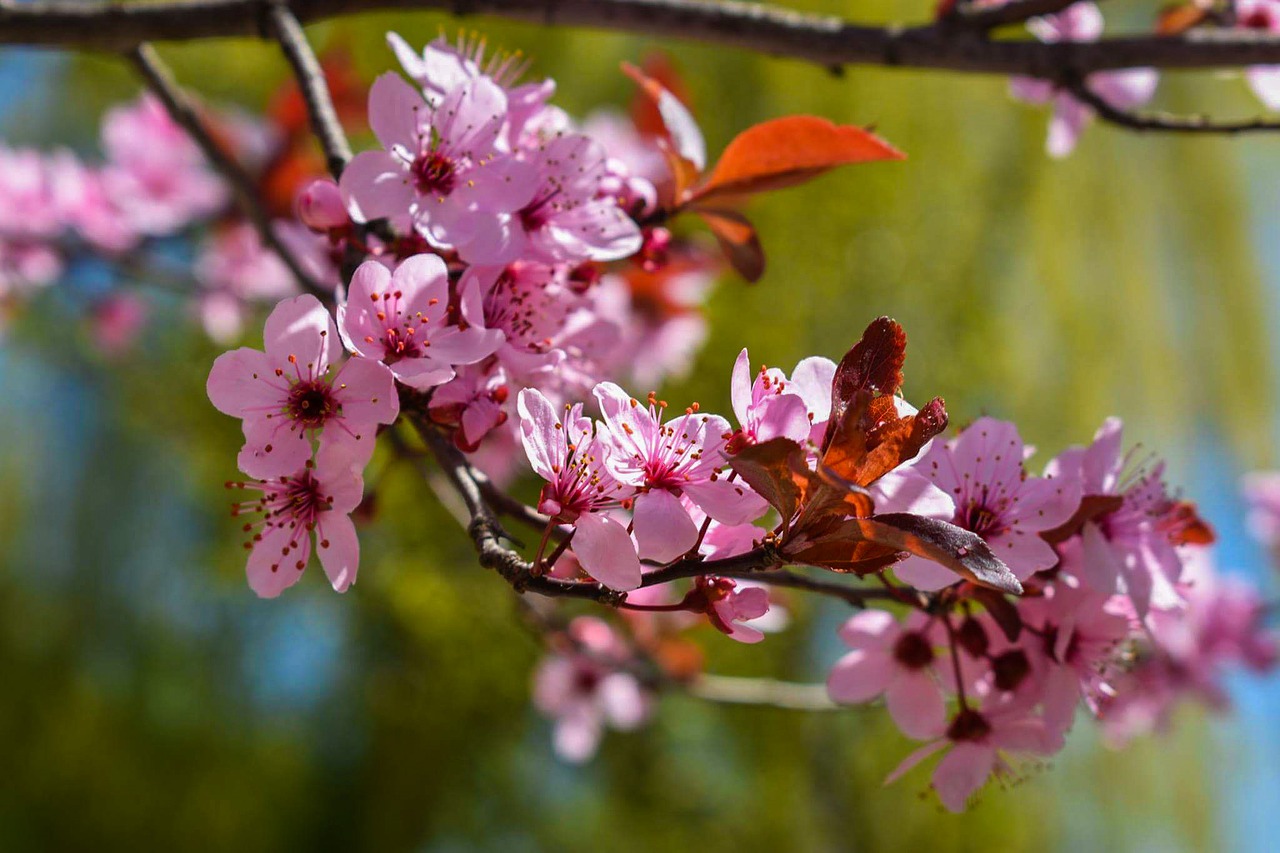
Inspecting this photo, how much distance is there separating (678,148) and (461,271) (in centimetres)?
15

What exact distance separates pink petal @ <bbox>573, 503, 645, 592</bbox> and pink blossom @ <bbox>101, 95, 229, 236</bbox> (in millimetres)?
1061

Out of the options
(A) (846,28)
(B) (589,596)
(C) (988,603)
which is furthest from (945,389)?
(B) (589,596)

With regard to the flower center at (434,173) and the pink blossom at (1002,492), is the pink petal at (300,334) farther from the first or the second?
the pink blossom at (1002,492)

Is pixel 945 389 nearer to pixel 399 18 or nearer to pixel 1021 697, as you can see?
pixel 399 18

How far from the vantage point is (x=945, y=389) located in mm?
2139

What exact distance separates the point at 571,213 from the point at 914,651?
0.27 meters

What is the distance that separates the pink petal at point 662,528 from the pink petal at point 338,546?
12 cm

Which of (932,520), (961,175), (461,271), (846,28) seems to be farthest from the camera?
(961,175)

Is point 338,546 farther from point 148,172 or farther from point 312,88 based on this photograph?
point 148,172

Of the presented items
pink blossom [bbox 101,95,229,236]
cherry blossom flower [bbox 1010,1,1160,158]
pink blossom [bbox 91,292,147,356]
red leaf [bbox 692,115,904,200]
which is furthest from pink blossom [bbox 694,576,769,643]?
pink blossom [bbox 91,292,147,356]

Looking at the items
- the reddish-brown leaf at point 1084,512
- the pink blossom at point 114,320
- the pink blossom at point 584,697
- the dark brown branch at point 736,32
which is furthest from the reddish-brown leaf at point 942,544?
the pink blossom at point 114,320

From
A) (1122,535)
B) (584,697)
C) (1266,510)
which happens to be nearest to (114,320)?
(584,697)

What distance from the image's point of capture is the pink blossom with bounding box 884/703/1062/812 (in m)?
0.45

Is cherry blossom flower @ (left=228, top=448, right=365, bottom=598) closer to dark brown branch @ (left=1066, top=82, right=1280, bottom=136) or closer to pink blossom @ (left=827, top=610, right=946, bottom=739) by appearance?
pink blossom @ (left=827, top=610, right=946, bottom=739)
